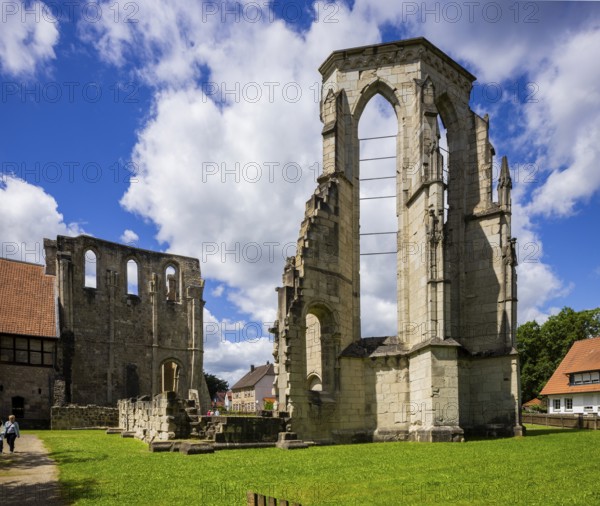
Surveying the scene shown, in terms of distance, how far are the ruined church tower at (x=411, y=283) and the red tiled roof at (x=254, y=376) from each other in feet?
201

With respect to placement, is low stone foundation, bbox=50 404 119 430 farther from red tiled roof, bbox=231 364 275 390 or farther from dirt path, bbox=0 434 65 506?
red tiled roof, bbox=231 364 275 390

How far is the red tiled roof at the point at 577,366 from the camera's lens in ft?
126

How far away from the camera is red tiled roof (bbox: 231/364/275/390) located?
80.4 m

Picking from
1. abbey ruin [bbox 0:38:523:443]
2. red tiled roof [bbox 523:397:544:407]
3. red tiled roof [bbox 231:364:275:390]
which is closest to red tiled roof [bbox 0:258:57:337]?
abbey ruin [bbox 0:38:523:443]

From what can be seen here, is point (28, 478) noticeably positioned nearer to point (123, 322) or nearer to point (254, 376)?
point (123, 322)

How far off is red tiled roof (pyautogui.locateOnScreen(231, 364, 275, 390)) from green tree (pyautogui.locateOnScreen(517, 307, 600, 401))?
3920 cm

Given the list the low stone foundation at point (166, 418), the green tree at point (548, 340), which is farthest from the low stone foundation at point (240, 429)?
the green tree at point (548, 340)

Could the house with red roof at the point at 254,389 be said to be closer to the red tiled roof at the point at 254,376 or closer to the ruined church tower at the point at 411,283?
the red tiled roof at the point at 254,376

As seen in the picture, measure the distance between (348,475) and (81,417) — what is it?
20.5 meters

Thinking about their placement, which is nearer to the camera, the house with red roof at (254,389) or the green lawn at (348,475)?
the green lawn at (348,475)

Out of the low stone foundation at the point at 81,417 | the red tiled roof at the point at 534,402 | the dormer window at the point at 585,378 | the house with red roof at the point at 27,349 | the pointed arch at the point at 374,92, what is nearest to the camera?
the pointed arch at the point at 374,92

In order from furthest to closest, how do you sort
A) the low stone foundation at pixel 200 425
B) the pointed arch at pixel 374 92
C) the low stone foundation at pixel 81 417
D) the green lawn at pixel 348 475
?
1. the low stone foundation at pixel 81 417
2. the pointed arch at pixel 374 92
3. the low stone foundation at pixel 200 425
4. the green lawn at pixel 348 475

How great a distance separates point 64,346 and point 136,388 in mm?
6015

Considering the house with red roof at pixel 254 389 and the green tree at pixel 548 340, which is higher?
the green tree at pixel 548 340
